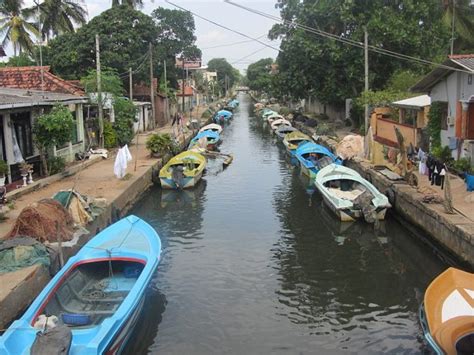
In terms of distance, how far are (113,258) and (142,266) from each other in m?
0.60

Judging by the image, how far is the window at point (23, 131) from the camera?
1875cm

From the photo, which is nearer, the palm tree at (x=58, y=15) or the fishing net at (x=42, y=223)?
the fishing net at (x=42, y=223)

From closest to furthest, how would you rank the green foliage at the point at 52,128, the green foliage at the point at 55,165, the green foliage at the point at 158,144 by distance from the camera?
1. the green foliage at the point at 52,128
2. the green foliage at the point at 55,165
3. the green foliage at the point at 158,144

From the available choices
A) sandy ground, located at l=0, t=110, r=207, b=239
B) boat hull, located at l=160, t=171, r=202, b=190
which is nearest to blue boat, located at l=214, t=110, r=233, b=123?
sandy ground, located at l=0, t=110, r=207, b=239

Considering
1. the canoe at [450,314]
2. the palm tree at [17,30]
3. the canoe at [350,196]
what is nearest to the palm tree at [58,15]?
the palm tree at [17,30]

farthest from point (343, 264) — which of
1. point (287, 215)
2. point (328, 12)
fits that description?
point (328, 12)

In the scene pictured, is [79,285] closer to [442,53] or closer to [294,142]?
[294,142]

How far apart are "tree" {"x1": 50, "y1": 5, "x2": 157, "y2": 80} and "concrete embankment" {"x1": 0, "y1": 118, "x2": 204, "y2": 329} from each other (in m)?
9.95

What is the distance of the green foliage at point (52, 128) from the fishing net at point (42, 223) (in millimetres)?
6508

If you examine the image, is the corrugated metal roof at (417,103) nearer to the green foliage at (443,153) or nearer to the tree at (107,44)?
the green foliage at (443,153)

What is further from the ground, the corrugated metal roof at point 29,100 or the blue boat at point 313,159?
the corrugated metal roof at point 29,100

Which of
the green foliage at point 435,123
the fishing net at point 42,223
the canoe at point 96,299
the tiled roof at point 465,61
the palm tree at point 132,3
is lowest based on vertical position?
the canoe at point 96,299

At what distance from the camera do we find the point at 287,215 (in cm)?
1841

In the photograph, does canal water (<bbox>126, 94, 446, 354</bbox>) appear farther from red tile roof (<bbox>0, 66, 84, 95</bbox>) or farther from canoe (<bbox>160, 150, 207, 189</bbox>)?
red tile roof (<bbox>0, 66, 84, 95</bbox>)
